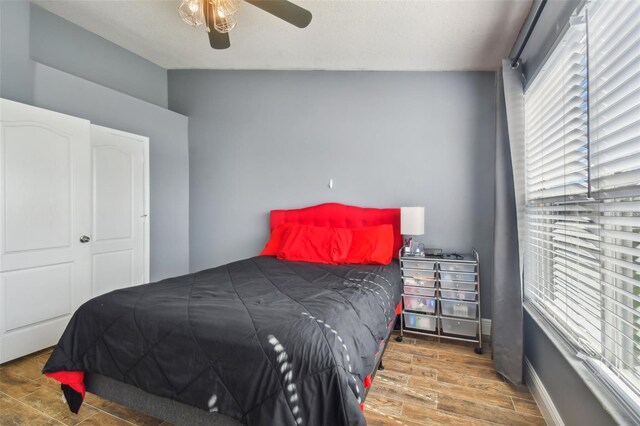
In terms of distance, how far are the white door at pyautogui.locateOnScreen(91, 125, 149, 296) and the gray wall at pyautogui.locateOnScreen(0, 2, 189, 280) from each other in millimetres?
186

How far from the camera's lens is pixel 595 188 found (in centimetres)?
131

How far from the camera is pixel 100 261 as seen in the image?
10.1 feet

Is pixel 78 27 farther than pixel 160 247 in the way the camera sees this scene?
No

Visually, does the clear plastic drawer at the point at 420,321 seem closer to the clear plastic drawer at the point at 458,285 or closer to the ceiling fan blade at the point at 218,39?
the clear plastic drawer at the point at 458,285

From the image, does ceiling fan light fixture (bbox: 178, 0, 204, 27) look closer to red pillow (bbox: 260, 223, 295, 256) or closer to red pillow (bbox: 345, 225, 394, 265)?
red pillow (bbox: 260, 223, 295, 256)

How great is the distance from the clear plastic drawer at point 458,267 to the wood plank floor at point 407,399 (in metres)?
0.70

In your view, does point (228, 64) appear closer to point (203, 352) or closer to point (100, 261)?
point (100, 261)

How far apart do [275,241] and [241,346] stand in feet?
6.80

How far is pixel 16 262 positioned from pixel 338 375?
2647 millimetres

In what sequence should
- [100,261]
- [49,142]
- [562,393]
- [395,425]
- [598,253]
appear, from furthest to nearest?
1. [100,261]
2. [49,142]
3. [395,425]
4. [562,393]
5. [598,253]

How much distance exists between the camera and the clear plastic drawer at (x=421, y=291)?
2.76 meters

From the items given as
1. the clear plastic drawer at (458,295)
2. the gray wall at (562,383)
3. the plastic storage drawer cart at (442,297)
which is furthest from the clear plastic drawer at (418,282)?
the gray wall at (562,383)

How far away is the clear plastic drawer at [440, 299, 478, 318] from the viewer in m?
2.67

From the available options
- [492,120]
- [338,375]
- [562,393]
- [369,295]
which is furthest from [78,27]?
[562,393]
